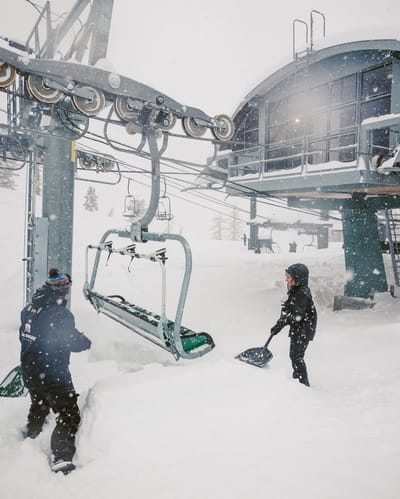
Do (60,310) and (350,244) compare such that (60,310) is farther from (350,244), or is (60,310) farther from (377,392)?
(350,244)

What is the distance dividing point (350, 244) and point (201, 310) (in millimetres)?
6058

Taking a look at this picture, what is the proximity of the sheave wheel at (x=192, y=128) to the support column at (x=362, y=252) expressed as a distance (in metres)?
8.16

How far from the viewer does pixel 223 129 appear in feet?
20.6

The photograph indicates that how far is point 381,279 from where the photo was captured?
1155 centimetres

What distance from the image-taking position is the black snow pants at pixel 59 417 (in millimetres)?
2996

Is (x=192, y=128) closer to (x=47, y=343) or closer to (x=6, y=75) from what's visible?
(x=6, y=75)

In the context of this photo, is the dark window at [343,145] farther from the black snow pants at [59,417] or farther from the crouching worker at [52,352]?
the black snow pants at [59,417]

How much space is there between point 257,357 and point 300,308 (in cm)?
101

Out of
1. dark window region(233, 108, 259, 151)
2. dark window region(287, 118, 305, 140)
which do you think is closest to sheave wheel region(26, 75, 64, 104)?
dark window region(287, 118, 305, 140)

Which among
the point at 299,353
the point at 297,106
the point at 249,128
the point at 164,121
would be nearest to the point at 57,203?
the point at 164,121

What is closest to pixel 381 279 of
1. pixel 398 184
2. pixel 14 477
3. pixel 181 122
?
pixel 398 184

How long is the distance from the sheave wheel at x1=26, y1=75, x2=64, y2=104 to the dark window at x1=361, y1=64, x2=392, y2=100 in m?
10.2

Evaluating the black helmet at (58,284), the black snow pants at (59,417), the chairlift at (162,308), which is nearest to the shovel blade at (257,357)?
the chairlift at (162,308)

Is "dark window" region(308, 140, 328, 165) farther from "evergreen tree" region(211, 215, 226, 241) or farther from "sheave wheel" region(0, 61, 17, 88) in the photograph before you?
"evergreen tree" region(211, 215, 226, 241)
